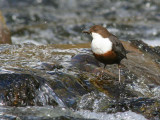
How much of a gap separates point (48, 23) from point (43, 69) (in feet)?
19.0

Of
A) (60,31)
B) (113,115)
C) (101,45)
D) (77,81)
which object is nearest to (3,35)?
(60,31)

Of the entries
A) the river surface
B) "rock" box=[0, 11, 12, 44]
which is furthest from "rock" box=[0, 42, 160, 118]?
"rock" box=[0, 11, 12, 44]

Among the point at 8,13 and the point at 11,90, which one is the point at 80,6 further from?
the point at 11,90

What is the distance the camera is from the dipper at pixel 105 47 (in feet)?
16.0

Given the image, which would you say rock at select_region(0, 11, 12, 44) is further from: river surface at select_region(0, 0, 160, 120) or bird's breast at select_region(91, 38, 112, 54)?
bird's breast at select_region(91, 38, 112, 54)

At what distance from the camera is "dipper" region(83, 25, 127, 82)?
16.0 ft

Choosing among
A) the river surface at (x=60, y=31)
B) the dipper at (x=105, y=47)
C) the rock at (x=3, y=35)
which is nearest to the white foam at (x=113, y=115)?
the river surface at (x=60, y=31)

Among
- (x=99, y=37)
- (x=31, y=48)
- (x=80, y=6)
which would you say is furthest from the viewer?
(x=80, y=6)

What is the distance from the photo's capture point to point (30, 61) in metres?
5.08

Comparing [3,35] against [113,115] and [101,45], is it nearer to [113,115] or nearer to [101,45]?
[101,45]

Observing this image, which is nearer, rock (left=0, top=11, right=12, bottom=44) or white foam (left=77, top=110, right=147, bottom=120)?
white foam (left=77, top=110, right=147, bottom=120)

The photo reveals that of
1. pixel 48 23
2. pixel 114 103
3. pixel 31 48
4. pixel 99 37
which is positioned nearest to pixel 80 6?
pixel 48 23

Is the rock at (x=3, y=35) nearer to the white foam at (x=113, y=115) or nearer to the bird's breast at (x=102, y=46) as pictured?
the bird's breast at (x=102, y=46)

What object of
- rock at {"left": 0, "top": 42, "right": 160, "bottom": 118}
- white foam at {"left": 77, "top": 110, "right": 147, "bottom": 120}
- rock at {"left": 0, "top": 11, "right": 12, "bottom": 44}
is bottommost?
white foam at {"left": 77, "top": 110, "right": 147, "bottom": 120}
